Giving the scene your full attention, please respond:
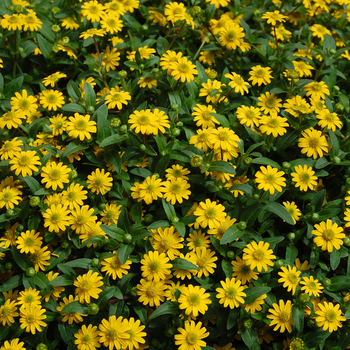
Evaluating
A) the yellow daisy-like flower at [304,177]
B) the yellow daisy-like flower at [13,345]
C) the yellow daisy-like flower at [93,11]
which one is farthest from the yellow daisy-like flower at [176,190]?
the yellow daisy-like flower at [93,11]

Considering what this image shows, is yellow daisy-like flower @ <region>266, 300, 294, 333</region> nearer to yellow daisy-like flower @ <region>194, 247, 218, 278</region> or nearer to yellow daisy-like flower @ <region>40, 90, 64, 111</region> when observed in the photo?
yellow daisy-like flower @ <region>194, 247, 218, 278</region>

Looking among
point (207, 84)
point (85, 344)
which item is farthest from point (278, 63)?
point (85, 344)

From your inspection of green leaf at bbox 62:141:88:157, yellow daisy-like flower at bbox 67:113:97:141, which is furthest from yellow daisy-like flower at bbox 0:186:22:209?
yellow daisy-like flower at bbox 67:113:97:141

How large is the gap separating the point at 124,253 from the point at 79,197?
1.95 ft

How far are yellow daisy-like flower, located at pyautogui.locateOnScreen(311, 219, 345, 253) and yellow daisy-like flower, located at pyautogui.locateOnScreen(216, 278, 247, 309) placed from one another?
2.38 ft

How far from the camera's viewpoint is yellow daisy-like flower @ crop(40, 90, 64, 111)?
3.31m

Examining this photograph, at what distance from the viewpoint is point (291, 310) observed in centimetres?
265

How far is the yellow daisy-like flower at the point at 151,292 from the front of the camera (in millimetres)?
2582

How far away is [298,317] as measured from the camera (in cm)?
261

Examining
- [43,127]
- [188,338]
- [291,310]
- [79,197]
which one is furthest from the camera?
[43,127]

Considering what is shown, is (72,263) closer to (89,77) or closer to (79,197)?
(79,197)

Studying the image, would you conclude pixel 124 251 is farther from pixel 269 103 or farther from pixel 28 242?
pixel 269 103

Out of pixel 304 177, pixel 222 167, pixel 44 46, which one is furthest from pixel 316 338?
pixel 44 46

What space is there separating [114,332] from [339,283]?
1731mm
